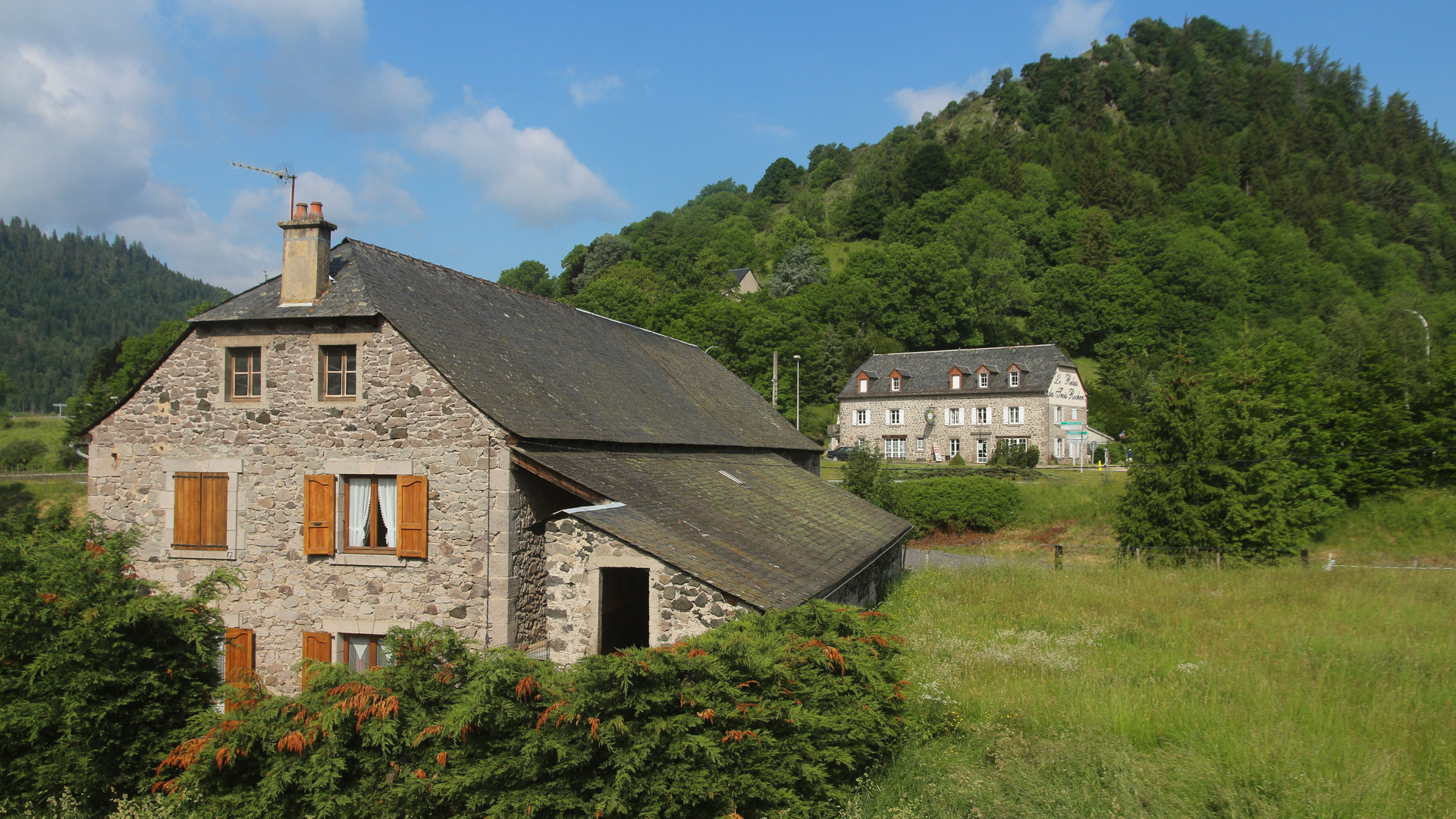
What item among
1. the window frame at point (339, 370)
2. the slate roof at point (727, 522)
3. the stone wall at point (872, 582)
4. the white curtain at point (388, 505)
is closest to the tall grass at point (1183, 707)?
the stone wall at point (872, 582)

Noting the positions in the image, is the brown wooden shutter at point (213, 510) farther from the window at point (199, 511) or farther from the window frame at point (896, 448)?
the window frame at point (896, 448)

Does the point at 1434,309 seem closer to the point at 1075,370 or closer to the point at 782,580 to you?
the point at 1075,370

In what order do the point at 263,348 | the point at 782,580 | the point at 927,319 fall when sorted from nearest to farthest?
the point at 782,580 < the point at 263,348 < the point at 927,319

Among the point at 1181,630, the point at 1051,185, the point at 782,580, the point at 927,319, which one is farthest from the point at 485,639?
the point at 1051,185

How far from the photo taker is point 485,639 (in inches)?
468

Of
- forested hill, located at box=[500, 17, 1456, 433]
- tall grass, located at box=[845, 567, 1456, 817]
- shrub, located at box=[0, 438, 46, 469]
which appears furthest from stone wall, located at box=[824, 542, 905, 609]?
shrub, located at box=[0, 438, 46, 469]

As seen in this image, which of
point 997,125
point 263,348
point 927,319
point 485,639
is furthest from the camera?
point 997,125

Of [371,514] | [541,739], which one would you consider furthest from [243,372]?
[541,739]

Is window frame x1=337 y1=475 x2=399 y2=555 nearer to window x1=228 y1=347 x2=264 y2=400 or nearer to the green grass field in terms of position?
window x1=228 y1=347 x2=264 y2=400

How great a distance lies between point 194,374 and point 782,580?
33.4 ft

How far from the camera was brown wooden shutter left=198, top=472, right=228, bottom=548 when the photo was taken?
1314 centimetres

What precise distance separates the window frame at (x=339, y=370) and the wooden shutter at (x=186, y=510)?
2567 millimetres

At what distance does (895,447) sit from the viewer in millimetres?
56844

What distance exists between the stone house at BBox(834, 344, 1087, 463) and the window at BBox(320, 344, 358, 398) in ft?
144
